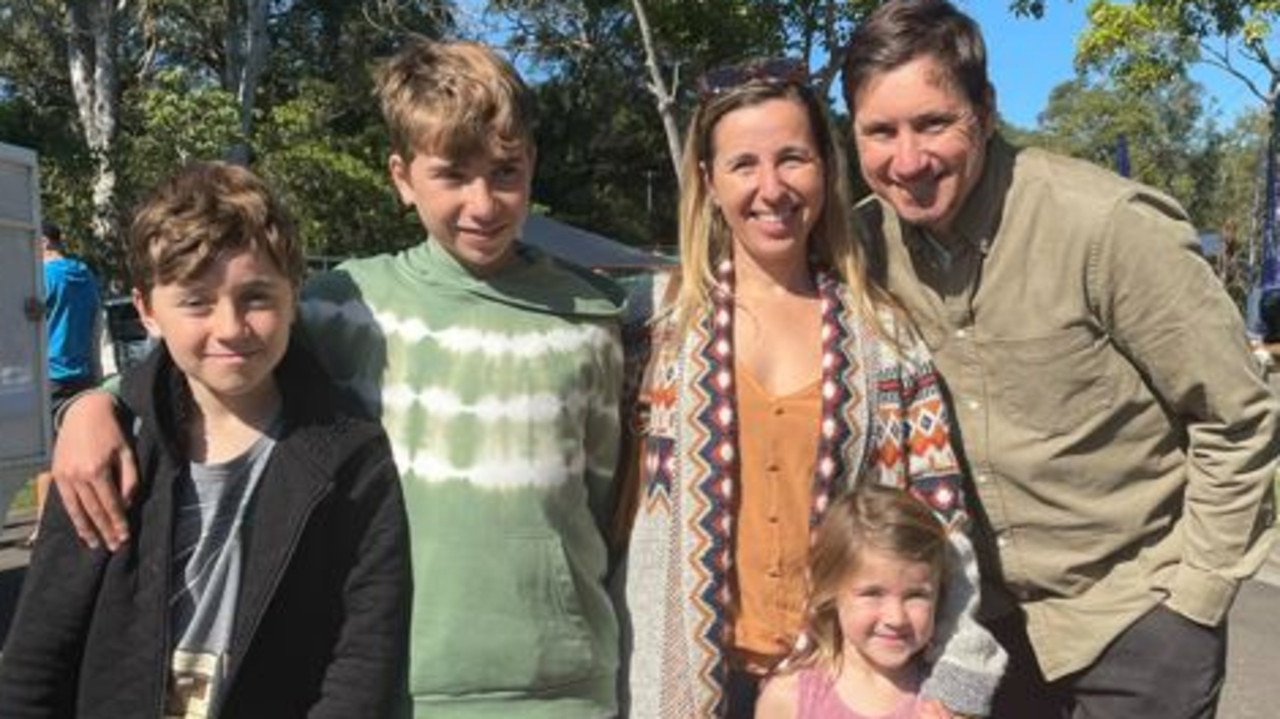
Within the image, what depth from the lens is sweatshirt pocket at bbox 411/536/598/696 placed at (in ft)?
7.43

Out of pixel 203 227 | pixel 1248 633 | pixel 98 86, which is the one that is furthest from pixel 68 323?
pixel 98 86

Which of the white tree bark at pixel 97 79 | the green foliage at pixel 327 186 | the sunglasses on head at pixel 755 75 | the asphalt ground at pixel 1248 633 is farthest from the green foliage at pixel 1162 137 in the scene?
the sunglasses on head at pixel 755 75

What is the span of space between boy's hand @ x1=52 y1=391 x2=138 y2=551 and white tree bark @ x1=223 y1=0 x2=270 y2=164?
19009mm

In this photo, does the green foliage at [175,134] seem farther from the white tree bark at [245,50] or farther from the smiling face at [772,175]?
the smiling face at [772,175]

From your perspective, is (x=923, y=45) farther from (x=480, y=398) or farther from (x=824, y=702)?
(x=824, y=702)

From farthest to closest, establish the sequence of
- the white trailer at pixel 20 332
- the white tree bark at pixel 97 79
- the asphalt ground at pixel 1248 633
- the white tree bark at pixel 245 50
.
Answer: the white tree bark at pixel 245 50 → the white tree bark at pixel 97 79 → the white trailer at pixel 20 332 → the asphalt ground at pixel 1248 633

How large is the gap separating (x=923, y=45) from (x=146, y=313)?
1.42 meters

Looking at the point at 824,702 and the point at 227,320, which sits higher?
the point at 227,320

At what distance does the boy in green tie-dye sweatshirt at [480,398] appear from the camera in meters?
2.28

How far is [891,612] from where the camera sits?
246 cm

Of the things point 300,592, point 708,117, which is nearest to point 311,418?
point 300,592

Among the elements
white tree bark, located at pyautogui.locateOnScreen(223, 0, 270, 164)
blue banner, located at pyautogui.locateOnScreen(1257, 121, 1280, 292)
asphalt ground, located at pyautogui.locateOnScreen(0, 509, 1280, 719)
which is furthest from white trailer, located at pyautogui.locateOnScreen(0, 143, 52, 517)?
white tree bark, located at pyautogui.locateOnScreen(223, 0, 270, 164)

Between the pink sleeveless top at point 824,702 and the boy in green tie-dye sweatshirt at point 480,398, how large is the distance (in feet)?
1.14

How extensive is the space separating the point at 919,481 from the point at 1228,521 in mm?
538
